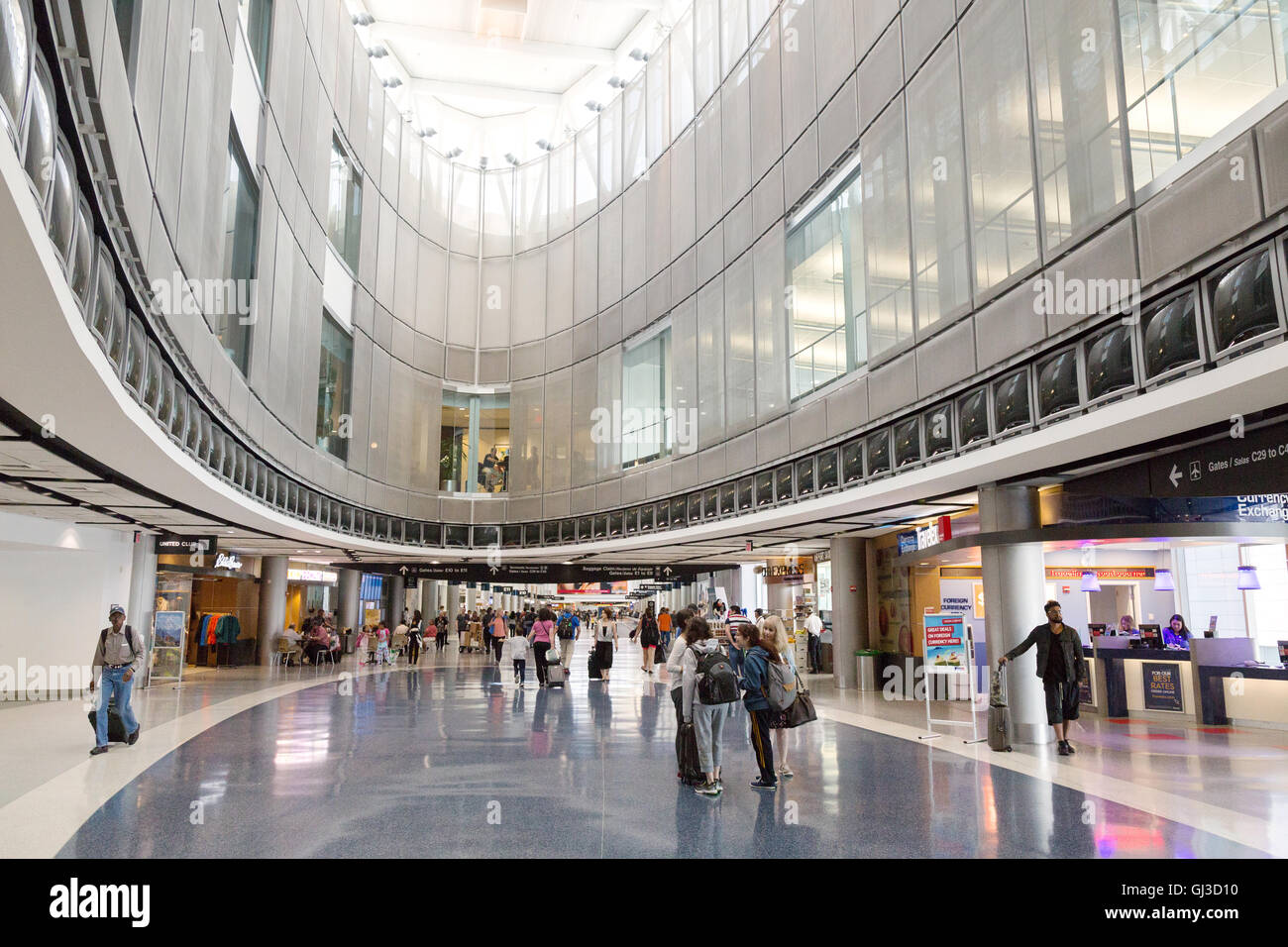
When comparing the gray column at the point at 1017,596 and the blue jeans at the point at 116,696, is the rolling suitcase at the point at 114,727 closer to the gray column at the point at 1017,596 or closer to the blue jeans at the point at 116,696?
the blue jeans at the point at 116,696

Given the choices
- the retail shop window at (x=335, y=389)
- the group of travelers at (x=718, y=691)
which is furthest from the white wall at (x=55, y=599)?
the group of travelers at (x=718, y=691)

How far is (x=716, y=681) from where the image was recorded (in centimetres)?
874

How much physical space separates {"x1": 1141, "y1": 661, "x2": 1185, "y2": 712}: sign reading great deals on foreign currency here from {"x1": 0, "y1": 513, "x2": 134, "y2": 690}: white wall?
67.6 ft

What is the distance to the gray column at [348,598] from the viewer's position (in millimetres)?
35750

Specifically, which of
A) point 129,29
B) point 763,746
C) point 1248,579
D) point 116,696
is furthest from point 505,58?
point 763,746

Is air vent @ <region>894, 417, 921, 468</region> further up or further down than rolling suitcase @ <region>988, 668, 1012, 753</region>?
further up

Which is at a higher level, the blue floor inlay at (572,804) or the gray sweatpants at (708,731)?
the gray sweatpants at (708,731)

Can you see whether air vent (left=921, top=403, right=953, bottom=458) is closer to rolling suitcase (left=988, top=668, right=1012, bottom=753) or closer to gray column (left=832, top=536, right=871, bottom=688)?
rolling suitcase (left=988, top=668, right=1012, bottom=753)

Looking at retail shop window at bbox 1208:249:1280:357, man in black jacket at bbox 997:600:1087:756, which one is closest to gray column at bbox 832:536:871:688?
man in black jacket at bbox 997:600:1087:756

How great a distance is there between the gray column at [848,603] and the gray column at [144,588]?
16.5m

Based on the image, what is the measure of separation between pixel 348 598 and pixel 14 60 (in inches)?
1311

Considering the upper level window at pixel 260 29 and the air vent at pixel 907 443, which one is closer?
the air vent at pixel 907 443

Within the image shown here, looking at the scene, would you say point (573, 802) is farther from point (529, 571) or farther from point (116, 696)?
point (529, 571)

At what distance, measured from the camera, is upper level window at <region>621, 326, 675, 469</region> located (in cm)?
2616
